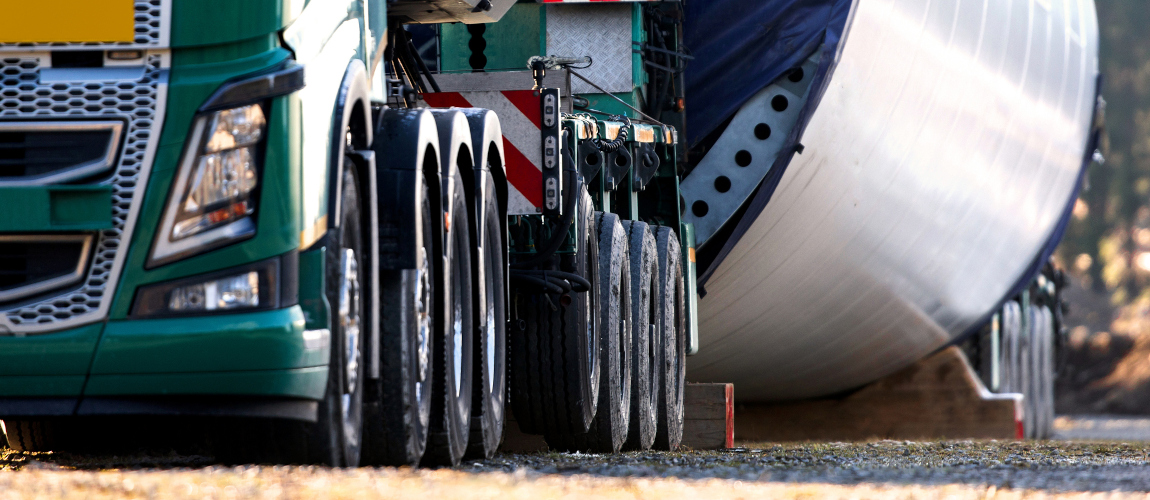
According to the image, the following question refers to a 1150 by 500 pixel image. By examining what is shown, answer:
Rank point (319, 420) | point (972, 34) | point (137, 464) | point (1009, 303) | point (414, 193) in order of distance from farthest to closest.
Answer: point (1009, 303) → point (972, 34) → point (137, 464) → point (414, 193) → point (319, 420)

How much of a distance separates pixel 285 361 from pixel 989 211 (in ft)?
34.8

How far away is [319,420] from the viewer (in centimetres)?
470

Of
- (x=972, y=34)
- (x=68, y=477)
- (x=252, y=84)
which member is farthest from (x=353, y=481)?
(x=972, y=34)

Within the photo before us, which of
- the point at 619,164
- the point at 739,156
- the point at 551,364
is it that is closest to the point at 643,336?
the point at 619,164

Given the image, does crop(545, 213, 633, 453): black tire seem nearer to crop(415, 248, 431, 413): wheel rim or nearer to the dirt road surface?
the dirt road surface

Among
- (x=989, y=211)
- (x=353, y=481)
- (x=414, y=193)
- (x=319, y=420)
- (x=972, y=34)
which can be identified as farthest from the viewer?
(x=989, y=211)

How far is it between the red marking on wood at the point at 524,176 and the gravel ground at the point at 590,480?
1.60m

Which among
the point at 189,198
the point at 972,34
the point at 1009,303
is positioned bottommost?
the point at 1009,303

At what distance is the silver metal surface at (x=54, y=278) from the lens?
440cm

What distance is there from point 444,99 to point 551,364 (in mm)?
1200

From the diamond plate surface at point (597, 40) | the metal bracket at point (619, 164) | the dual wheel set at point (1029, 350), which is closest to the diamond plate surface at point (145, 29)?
the metal bracket at point (619, 164)

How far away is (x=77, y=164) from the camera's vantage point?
441 centimetres

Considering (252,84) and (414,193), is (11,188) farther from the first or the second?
(414,193)

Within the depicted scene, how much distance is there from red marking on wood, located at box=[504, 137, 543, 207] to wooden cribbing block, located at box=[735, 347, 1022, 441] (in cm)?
888
